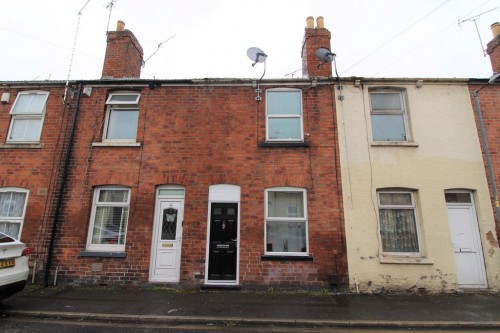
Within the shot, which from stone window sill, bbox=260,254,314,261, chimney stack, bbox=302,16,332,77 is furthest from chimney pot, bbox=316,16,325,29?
stone window sill, bbox=260,254,314,261

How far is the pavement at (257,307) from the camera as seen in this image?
209 inches

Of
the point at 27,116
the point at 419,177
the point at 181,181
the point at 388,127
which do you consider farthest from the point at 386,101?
the point at 27,116

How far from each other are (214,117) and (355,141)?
3.98m

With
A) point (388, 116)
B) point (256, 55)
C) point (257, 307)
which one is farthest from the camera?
point (256, 55)

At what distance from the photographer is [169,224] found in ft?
25.8

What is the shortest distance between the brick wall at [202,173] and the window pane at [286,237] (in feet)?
0.78

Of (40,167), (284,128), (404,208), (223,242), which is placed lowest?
(223,242)

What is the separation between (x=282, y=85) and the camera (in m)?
8.59

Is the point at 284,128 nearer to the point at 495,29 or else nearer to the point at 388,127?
the point at 388,127

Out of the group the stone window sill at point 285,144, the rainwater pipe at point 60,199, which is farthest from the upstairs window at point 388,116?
the rainwater pipe at point 60,199

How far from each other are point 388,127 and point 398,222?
8.69 feet

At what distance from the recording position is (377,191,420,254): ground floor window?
24.8 ft

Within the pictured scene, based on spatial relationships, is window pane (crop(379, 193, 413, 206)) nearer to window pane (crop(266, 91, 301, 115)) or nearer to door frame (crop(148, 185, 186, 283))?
window pane (crop(266, 91, 301, 115))

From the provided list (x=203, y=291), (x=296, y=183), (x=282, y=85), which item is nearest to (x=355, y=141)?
(x=296, y=183)
